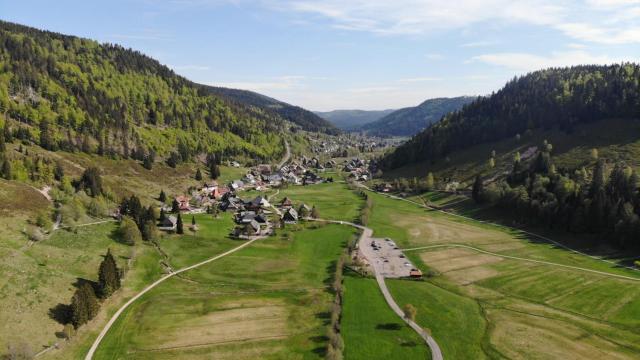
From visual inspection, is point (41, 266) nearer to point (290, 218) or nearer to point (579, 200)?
point (290, 218)

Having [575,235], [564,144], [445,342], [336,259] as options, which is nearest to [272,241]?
[336,259]

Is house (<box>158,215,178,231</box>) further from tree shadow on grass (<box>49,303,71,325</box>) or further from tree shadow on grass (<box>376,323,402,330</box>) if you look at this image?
tree shadow on grass (<box>376,323,402,330</box>)

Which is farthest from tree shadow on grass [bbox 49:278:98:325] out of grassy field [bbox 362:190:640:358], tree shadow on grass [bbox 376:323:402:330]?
grassy field [bbox 362:190:640:358]

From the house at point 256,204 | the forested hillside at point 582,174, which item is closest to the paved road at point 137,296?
the house at point 256,204

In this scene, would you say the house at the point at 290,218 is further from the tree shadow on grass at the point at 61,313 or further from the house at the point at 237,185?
the tree shadow on grass at the point at 61,313

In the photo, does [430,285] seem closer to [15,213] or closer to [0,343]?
[0,343]
